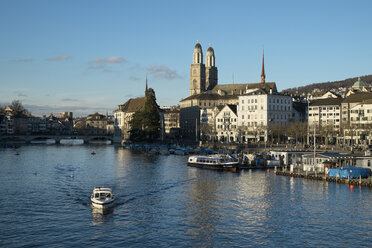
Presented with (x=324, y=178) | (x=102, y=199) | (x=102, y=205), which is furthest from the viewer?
(x=324, y=178)

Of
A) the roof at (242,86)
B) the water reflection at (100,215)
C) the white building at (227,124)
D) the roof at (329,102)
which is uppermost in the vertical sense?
the roof at (242,86)

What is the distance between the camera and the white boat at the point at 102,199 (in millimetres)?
41031

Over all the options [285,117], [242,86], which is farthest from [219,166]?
[242,86]

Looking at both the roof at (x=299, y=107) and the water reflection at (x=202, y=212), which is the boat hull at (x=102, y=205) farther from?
the roof at (x=299, y=107)

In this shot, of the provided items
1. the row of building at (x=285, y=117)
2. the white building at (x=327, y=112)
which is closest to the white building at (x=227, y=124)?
the row of building at (x=285, y=117)

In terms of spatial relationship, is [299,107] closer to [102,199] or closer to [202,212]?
[202,212]

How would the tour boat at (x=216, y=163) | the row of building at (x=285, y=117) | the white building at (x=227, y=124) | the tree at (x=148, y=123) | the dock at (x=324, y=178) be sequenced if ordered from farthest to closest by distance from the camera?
the white building at (x=227, y=124)
the tree at (x=148, y=123)
the row of building at (x=285, y=117)
the tour boat at (x=216, y=163)
the dock at (x=324, y=178)

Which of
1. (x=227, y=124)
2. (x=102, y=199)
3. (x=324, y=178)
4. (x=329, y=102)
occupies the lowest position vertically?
(x=102, y=199)

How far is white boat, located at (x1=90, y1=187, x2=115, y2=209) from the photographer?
4103 cm

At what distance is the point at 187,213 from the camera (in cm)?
3988

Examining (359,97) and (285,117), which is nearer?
(359,97)

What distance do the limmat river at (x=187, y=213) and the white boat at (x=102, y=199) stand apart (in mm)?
914

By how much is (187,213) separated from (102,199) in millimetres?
8044

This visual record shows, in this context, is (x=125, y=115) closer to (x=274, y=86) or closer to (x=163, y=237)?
(x=274, y=86)
